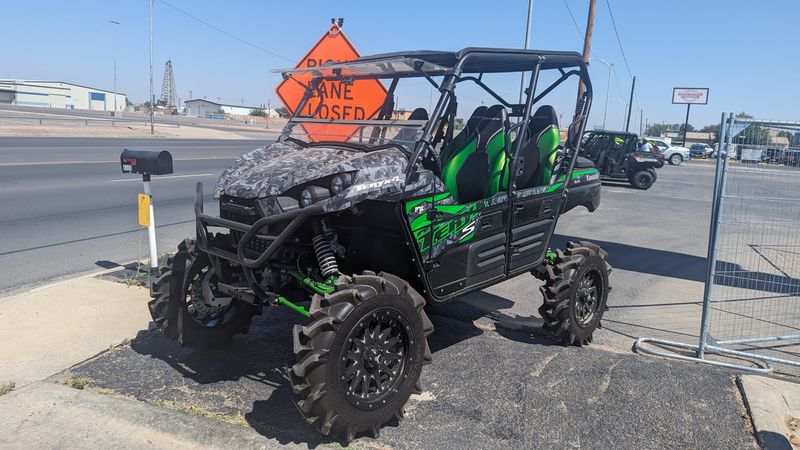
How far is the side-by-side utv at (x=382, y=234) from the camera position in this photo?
11.5 feet

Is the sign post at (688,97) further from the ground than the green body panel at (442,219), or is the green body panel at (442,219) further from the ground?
the sign post at (688,97)

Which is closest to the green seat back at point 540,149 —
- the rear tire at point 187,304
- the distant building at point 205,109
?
the rear tire at point 187,304

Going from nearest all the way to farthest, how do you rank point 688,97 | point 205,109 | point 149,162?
point 149,162
point 688,97
point 205,109

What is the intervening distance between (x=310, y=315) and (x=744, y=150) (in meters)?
4.04

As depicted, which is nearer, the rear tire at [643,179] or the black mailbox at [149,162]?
the black mailbox at [149,162]

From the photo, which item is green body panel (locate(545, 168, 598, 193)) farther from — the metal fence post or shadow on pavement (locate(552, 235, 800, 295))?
shadow on pavement (locate(552, 235, 800, 295))

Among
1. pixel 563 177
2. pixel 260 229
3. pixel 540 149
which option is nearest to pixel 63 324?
pixel 260 229

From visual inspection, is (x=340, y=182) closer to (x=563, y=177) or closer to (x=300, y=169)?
(x=300, y=169)

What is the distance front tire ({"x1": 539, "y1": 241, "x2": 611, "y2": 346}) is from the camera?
5.06 metres

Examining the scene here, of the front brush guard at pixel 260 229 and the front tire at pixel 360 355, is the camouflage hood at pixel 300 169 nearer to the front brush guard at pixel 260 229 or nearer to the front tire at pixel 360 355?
the front brush guard at pixel 260 229

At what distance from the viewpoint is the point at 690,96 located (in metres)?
63.6

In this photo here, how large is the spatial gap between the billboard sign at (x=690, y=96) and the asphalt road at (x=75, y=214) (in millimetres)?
58132

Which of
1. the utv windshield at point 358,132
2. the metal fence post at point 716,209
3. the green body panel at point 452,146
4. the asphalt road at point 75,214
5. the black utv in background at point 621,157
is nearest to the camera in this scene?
the utv windshield at point 358,132

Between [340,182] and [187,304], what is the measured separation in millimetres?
1718
